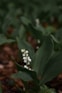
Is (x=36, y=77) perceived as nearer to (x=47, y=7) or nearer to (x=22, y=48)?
(x=22, y=48)

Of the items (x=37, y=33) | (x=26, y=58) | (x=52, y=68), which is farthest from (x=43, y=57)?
(x=37, y=33)

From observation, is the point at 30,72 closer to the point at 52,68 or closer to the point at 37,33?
the point at 52,68

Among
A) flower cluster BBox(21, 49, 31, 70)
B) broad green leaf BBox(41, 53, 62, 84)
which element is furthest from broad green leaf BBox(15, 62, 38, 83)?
broad green leaf BBox(41, 53, 62, 84)

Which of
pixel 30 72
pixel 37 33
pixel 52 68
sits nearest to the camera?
pixel 30 72

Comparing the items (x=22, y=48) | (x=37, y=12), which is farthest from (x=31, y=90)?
(x=37, y=12)

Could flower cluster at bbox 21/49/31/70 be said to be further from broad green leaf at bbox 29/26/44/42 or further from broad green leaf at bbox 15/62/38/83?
broad green leaf at bbox 29/26/44/42

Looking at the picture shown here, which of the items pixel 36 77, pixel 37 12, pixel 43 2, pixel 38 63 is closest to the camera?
pixel 36 77
